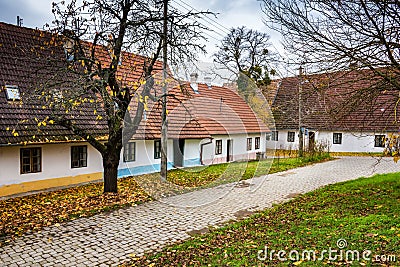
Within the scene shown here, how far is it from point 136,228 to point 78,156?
632cm

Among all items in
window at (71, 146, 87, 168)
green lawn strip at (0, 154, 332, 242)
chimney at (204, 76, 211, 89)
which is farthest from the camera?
chimney at (204, 76, 211, 89)

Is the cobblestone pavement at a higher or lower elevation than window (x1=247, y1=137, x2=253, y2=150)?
lower

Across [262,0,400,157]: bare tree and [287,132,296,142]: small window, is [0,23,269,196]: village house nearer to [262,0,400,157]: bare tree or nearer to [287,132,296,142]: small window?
[262,0,400,157]: bare tree

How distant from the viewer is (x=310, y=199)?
372 inches

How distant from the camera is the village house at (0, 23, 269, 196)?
1016 centimetres

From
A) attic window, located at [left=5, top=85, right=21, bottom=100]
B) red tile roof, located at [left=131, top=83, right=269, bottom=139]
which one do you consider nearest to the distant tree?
red tile roof, located at [left=131, top=83, right=269, bottom=139]

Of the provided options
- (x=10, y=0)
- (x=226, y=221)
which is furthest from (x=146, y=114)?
(x=226, y=221)

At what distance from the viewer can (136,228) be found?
7164mm

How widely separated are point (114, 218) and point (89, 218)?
2.15 ft

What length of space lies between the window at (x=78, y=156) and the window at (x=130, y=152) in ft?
6.26

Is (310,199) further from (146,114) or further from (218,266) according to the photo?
(146,114)

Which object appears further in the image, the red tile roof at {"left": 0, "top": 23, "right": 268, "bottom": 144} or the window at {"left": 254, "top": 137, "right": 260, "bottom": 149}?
the window at {"left": 254, "top": 137, "right": 260, "bottom": 149}

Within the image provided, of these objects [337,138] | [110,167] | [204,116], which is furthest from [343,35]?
[337,138]

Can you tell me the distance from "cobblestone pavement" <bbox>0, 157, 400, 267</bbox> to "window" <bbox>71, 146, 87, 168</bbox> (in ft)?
14.7
